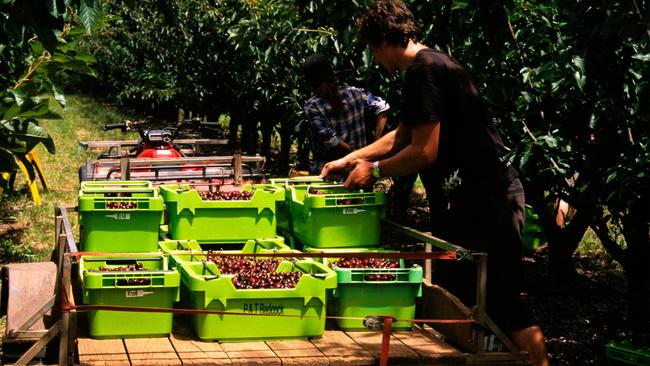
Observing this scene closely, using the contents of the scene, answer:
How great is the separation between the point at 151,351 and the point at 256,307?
52 centimetres

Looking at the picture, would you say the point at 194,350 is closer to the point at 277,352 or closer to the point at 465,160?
the point at 277,352

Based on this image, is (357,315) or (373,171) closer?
(357,315)

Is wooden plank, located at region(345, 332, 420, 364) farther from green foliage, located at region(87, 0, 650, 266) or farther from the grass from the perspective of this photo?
the grass

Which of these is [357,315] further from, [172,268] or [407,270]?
[172,268]

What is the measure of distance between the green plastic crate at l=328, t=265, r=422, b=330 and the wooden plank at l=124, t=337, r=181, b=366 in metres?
0.87

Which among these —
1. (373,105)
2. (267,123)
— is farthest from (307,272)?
(267,123)

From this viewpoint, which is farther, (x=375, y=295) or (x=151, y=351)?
(x=375, y=295)

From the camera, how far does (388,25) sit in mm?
5109

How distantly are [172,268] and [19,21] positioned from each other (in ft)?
5.90

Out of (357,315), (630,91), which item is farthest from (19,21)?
(630,91)

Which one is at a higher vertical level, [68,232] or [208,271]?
[68,232]

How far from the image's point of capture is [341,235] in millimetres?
5633

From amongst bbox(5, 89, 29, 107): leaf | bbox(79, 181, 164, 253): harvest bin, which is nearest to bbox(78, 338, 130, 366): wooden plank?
bbox(79, 181, 164, 253): harvest bin

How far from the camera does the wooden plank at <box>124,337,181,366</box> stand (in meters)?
4.24
